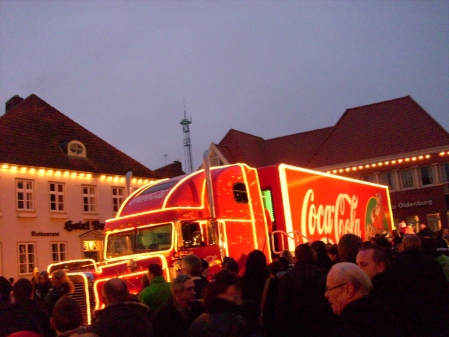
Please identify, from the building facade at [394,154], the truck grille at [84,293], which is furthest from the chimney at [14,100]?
the truck grille at [84,293]

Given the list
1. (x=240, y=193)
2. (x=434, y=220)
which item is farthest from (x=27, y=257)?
(x=434, y=220)

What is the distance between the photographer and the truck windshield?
1247 cm

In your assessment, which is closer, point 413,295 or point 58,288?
point 413,295

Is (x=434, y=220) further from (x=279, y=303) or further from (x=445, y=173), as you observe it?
(x=279, y=303)

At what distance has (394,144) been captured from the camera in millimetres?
49125

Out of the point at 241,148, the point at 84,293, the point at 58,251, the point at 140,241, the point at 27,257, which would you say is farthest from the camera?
the point at 241,148

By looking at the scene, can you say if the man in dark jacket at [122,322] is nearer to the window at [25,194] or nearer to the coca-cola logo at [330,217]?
the coca-cola logo at [330,217]

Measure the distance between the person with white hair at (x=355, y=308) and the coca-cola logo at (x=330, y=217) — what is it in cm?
1124

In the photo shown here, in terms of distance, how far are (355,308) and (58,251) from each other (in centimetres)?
3148

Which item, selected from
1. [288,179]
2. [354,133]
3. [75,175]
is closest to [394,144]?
[354,133]

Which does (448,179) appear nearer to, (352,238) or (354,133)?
(354,133)

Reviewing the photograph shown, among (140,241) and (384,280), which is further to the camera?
(140,241)

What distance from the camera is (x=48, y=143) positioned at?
35.3 meters

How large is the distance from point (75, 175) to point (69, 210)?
6.91 feet
